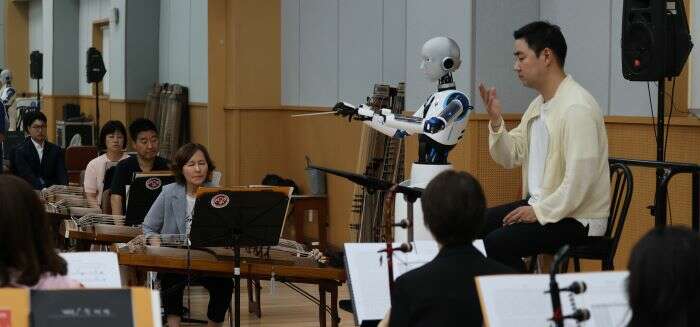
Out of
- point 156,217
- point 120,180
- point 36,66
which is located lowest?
point 156,217

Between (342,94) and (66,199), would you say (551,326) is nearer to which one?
(66,199)

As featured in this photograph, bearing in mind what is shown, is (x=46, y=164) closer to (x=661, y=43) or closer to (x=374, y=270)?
(x=661, y=43)

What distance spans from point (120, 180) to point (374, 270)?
4.24 meters

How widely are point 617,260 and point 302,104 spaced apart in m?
5.31

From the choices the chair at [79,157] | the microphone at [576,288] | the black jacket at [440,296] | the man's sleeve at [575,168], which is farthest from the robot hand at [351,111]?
the chair at [79,157]

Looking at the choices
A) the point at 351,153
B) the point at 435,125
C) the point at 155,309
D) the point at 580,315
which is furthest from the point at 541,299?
the point at 351,153

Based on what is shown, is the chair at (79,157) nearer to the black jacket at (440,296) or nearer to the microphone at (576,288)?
the black jacket at (440,296)

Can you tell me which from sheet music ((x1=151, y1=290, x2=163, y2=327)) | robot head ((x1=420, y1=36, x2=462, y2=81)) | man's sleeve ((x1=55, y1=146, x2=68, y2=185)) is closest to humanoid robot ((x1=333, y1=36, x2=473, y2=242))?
robot head ((x1=420, y1=36, x2=462, y2=81))

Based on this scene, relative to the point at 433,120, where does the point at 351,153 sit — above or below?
below

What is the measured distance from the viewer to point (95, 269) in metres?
3.81

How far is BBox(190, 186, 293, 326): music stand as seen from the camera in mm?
5789

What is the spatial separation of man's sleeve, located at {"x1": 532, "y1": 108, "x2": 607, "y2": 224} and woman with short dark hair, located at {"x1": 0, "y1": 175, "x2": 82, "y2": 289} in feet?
7.97

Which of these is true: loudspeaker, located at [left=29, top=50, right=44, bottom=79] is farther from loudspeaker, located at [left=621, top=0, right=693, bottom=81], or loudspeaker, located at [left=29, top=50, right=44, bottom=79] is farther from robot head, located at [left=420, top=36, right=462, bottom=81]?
loudspeaker, located at [left=621, top=0, right=693, bottom=81]

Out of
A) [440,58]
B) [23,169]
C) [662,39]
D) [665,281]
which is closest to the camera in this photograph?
[665,281]
